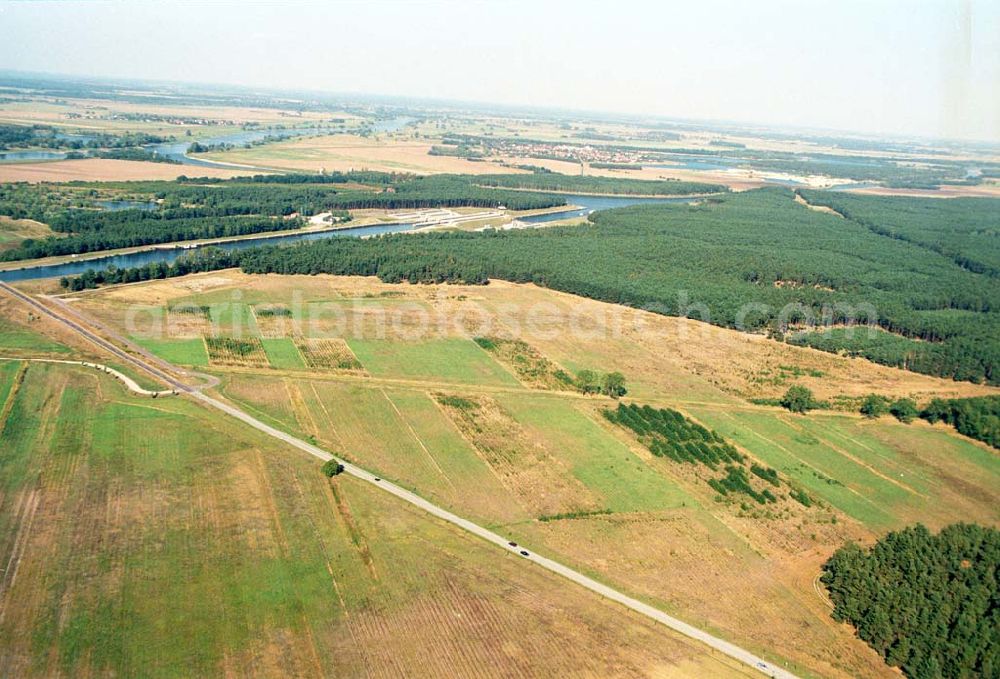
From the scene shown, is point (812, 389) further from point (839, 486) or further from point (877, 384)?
point (839, 486)

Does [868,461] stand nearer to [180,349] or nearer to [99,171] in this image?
[180,349]

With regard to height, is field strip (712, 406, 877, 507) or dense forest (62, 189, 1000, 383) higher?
dense forest (62, 189, 1000, 383)

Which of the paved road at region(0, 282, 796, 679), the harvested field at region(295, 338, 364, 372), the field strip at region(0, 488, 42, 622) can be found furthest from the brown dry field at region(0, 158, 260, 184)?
the field strip at region(0, 488, 42, 622)

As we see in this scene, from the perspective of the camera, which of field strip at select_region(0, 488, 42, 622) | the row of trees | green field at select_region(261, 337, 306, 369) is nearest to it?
field strip at select_region(0, 488, 42, 622)

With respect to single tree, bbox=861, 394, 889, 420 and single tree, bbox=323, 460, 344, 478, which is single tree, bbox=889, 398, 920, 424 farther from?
single tree, bbox=323, 460, 344, 478

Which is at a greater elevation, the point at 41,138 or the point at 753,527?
the point at 41,138

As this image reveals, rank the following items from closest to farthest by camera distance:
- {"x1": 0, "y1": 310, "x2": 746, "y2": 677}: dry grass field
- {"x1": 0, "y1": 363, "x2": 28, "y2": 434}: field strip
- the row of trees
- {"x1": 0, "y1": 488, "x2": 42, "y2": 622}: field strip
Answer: {"x1": 0, "y1": 310, "x2": 746, "y2": 677}: dry grass field
{"x1": 0, "y1": 488, "x2": 42, "y2": 622}: field strip
{"x1": 0, "y1": 363, "x2": 28, "y2": 434}: field strip
the row of trees

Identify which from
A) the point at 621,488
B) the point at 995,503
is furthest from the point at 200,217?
the point at 995,503
